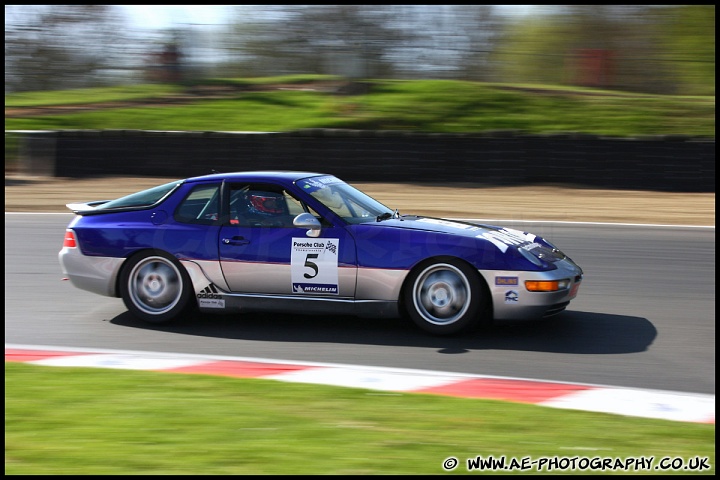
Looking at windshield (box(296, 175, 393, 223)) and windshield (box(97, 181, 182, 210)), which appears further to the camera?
windshield (box(97, 181, 182, 210))

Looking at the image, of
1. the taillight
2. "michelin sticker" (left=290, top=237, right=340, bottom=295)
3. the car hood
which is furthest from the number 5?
the taillight

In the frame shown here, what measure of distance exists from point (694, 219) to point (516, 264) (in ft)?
28.2

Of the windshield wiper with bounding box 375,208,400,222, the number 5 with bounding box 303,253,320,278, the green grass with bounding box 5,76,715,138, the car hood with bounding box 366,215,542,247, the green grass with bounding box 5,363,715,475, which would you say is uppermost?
the green grass with bounding box 5,76,715,138

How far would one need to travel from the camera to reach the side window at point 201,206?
691 cm

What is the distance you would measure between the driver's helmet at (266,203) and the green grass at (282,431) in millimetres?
1934

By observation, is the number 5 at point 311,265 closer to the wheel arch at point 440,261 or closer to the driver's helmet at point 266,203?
the driver's helmet at point 266,203

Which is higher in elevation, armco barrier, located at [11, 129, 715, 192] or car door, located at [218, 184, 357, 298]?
armco barrier, located at [11, 129, 715, 192]

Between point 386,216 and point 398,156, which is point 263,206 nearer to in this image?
point 386,216

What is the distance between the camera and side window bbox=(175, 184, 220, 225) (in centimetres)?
691

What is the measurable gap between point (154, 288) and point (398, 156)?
36.8ft

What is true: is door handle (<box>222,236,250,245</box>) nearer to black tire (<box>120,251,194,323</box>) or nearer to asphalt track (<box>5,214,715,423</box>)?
black tire (<box>120,251,194,323</box>)

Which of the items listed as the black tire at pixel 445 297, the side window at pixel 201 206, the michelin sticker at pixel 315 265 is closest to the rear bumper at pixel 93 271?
the side window at pixel 201 206

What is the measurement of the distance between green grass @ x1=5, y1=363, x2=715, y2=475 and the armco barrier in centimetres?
1282

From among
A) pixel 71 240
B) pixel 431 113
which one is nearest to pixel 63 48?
pixel 431 113
